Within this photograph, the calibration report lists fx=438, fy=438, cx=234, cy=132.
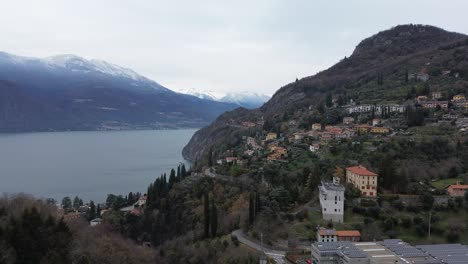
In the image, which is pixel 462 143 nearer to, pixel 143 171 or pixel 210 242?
pixel 210 242

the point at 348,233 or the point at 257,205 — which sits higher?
the point at 257,205

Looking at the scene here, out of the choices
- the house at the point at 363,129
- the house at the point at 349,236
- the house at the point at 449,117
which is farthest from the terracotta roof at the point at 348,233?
the house at the point at 449,117

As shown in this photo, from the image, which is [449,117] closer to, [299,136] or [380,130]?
[380,130]

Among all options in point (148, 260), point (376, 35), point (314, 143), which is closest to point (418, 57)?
point (376, 35)

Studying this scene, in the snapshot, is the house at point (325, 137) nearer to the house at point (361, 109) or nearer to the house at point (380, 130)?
the house at point (380, 130)

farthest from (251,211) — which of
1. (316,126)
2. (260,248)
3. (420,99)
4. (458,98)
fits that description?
(458,98)

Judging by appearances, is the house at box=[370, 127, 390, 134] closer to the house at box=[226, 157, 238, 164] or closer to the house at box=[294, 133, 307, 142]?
the house at box=[294, 133, 307, 142]
